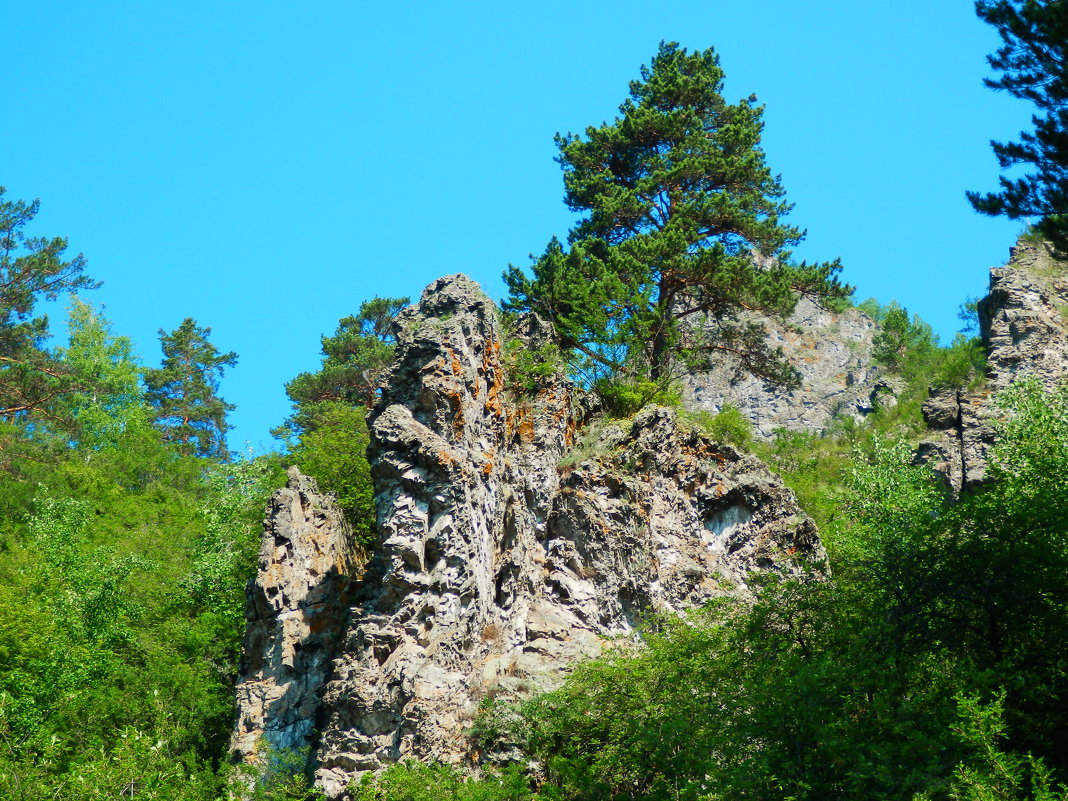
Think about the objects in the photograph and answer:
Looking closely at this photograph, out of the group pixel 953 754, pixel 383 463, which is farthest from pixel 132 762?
pixel 953 754

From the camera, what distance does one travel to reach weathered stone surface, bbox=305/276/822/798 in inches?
742

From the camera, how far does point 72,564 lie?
3117 cm

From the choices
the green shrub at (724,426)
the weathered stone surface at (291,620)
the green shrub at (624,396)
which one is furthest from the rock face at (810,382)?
the weathered stone surface at (291,620)

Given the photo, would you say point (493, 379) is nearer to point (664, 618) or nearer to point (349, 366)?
point (664, 618)

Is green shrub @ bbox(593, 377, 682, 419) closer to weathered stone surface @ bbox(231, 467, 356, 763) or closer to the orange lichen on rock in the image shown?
the orange lichen on rock

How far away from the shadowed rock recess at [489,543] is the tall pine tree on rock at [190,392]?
1457 inches

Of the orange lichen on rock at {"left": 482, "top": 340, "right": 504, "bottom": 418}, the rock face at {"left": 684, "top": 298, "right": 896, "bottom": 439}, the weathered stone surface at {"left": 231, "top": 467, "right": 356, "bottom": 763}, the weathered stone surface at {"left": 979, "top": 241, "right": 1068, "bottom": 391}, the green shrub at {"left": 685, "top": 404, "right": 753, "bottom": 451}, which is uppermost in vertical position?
the rock face at {"left": 684, "top": 298, "right": 896, "bottom": 439}

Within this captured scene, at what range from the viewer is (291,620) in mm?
20891

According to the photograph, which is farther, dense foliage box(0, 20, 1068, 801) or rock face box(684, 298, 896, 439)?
rock face box(684, 298, 896, 439)

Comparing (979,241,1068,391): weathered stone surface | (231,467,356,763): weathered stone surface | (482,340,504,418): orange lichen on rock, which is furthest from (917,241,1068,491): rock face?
(231,467,356,763): weathered stone surface

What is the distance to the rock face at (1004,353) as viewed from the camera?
113 feet

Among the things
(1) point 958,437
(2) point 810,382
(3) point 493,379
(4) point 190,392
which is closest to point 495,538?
(3) point 493,379

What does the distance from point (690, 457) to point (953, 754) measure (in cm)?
1102

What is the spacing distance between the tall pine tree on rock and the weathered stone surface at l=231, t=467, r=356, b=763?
3629cm
